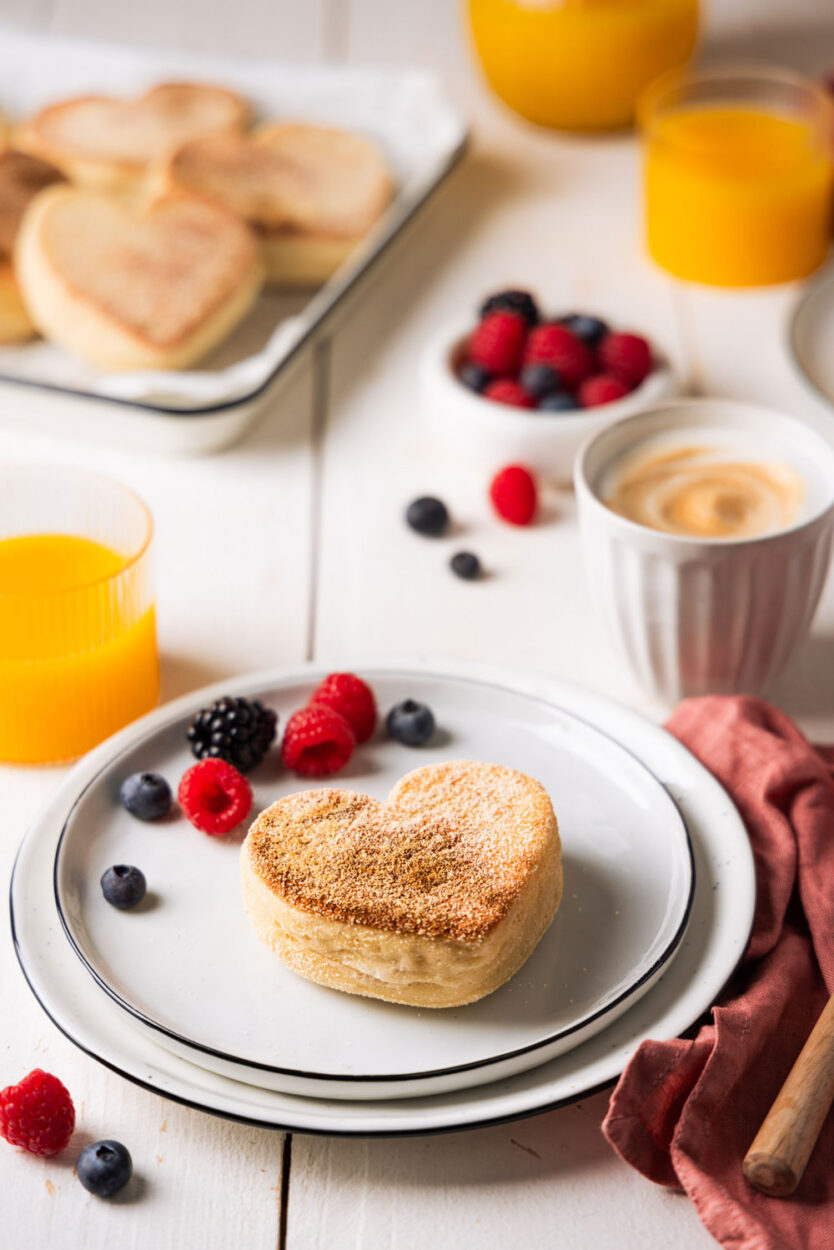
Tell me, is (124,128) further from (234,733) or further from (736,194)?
(234,733)

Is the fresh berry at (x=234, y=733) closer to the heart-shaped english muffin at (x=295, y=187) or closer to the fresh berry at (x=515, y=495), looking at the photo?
the fresh berry at (x=515, y=495)

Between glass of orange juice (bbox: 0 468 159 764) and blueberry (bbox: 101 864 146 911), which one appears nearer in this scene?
blueberry (bbox: 101 864 146 911)

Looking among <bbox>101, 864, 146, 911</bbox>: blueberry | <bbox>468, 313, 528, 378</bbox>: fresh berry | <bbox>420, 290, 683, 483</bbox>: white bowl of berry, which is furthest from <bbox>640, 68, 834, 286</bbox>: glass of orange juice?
<bbox>101, 864, 146, 911</bbox>: blueberry

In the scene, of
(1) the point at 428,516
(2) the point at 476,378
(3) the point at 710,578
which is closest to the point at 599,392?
(2) the point at 476,378

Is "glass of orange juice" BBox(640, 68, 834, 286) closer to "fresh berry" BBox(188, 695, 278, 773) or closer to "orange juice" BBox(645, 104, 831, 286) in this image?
"orange juice" BBox(645, 104, 831, 286)

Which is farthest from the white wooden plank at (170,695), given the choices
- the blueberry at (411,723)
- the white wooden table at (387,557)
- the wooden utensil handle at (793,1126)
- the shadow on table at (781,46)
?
the shadow on table at (781,46)

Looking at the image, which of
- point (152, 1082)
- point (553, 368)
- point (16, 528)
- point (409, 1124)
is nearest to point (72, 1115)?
point (152, 1082)
